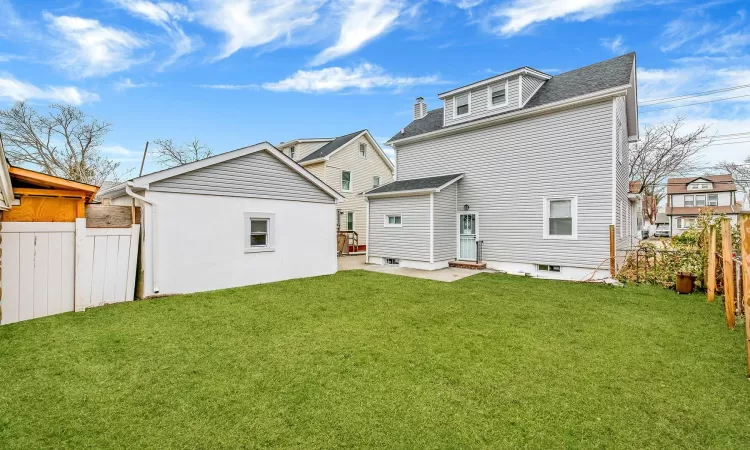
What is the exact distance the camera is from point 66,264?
6.16 metres

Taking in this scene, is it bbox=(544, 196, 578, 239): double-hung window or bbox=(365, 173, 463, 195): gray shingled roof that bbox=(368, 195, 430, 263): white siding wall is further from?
bbox=(544, 196, 578, 239): double-hung window

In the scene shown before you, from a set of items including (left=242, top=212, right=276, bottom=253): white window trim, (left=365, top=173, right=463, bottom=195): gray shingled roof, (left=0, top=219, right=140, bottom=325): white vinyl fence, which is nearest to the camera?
(left=0, top=219, right=140, bottom=325): white vinyl fence

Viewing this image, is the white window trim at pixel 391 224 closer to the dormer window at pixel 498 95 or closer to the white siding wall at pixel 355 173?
the dormer window at pixel 498 95

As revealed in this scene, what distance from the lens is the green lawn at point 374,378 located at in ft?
8.71

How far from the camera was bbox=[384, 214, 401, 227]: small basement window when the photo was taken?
12860mm

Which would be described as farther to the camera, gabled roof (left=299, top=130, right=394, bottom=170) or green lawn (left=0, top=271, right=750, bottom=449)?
gabled roof (left=299, top=130, right=394, bottom=170)

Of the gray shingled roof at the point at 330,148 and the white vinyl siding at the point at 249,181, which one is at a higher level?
the gray shingled roof at the point at 330,148

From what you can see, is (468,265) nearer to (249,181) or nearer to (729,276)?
(729,276)

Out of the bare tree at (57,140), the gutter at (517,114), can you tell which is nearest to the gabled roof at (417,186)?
the gutter at (517,114)

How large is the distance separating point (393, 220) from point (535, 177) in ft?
17.8

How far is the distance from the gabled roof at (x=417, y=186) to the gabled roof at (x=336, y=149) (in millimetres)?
7045

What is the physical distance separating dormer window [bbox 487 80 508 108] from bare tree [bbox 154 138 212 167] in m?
25.9

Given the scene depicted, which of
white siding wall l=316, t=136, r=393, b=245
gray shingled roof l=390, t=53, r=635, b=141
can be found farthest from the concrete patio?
white siding wall l=316, t=136, r=393, b=245

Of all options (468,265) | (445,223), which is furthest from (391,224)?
(468,265)
